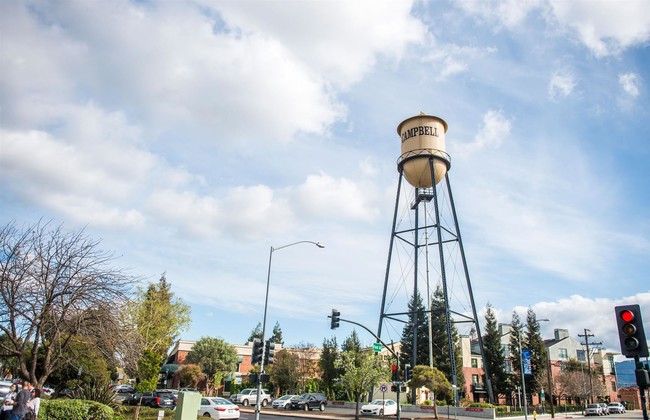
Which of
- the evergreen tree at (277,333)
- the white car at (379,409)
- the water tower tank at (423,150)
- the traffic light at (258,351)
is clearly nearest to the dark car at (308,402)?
the white car at (379,409)

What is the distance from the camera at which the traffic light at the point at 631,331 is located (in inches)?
341

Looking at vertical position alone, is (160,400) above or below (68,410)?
below

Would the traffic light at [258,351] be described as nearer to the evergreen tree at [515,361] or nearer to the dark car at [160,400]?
the dark car at [160,400]

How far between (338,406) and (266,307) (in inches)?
1119

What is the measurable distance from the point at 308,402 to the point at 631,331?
37881mm

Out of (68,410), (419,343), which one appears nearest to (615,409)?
(419,343)

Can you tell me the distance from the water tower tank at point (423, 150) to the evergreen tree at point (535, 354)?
34.5 m

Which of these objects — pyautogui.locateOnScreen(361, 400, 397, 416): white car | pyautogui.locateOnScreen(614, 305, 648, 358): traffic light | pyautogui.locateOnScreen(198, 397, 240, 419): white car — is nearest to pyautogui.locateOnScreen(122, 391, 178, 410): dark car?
pyautogui.locateOnScreen(198, 397, 240, 419): white car

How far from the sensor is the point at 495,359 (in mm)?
59156

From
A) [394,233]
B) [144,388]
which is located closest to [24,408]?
[144,388]

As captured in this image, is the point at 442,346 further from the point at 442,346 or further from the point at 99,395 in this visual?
the point at 99,395

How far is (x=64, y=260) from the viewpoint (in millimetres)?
18922

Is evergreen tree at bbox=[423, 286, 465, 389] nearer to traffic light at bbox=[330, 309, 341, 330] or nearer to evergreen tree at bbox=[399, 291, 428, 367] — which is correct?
evergreen tree at bbox=[399, 291, 428, 367]

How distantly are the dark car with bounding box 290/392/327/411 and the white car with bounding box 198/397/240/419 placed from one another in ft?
55.4
